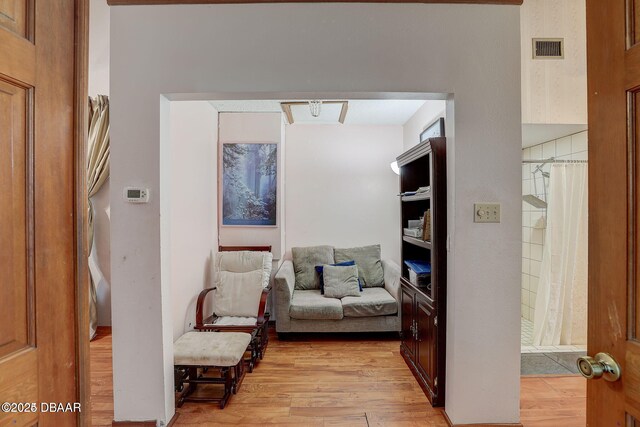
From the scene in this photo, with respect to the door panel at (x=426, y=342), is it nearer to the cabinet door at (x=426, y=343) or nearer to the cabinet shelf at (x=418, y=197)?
the cabinet door at (x=426, y=343)

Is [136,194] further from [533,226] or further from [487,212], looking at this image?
[533,226]

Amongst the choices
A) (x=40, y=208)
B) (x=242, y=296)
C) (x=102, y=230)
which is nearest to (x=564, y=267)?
(x=242, y=296)

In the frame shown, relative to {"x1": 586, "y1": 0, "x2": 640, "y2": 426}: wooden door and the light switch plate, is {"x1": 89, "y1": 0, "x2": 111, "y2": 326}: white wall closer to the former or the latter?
the light switch plate

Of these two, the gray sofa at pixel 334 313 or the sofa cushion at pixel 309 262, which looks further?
the sofa cushion at pixel 309 262

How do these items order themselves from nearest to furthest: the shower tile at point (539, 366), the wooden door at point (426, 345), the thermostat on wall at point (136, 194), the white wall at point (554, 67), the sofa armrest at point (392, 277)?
Result: the thermostat on wall at point (136, 194), the wooden door at point (426, 345), the white wall at point (554, 67), the shower tile at point (539, 366), the sofa armrest at point (392, 277)

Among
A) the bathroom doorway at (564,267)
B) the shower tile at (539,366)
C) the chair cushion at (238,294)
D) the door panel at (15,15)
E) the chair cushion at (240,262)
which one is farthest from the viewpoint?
the chair cushion at (240,262)

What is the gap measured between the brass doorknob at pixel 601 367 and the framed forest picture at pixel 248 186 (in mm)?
3495

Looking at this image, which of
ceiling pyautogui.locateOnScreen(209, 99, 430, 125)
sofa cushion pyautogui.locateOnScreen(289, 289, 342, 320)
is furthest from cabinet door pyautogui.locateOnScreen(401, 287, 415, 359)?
ceiling pyautogui.locateOnScreen(209, 99, 430, 125)

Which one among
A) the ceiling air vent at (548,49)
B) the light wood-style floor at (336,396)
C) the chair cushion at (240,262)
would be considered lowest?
the light wood-style floor at (336,396)

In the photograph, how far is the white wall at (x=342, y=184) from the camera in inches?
174

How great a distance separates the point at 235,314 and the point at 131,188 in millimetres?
1894

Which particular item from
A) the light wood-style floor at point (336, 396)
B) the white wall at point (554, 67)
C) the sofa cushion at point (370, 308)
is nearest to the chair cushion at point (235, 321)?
the light wood-style floor at point (336, 396)

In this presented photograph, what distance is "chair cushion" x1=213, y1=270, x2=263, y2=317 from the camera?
3.43 m

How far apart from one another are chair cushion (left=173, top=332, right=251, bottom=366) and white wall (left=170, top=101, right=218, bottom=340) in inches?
17.5
